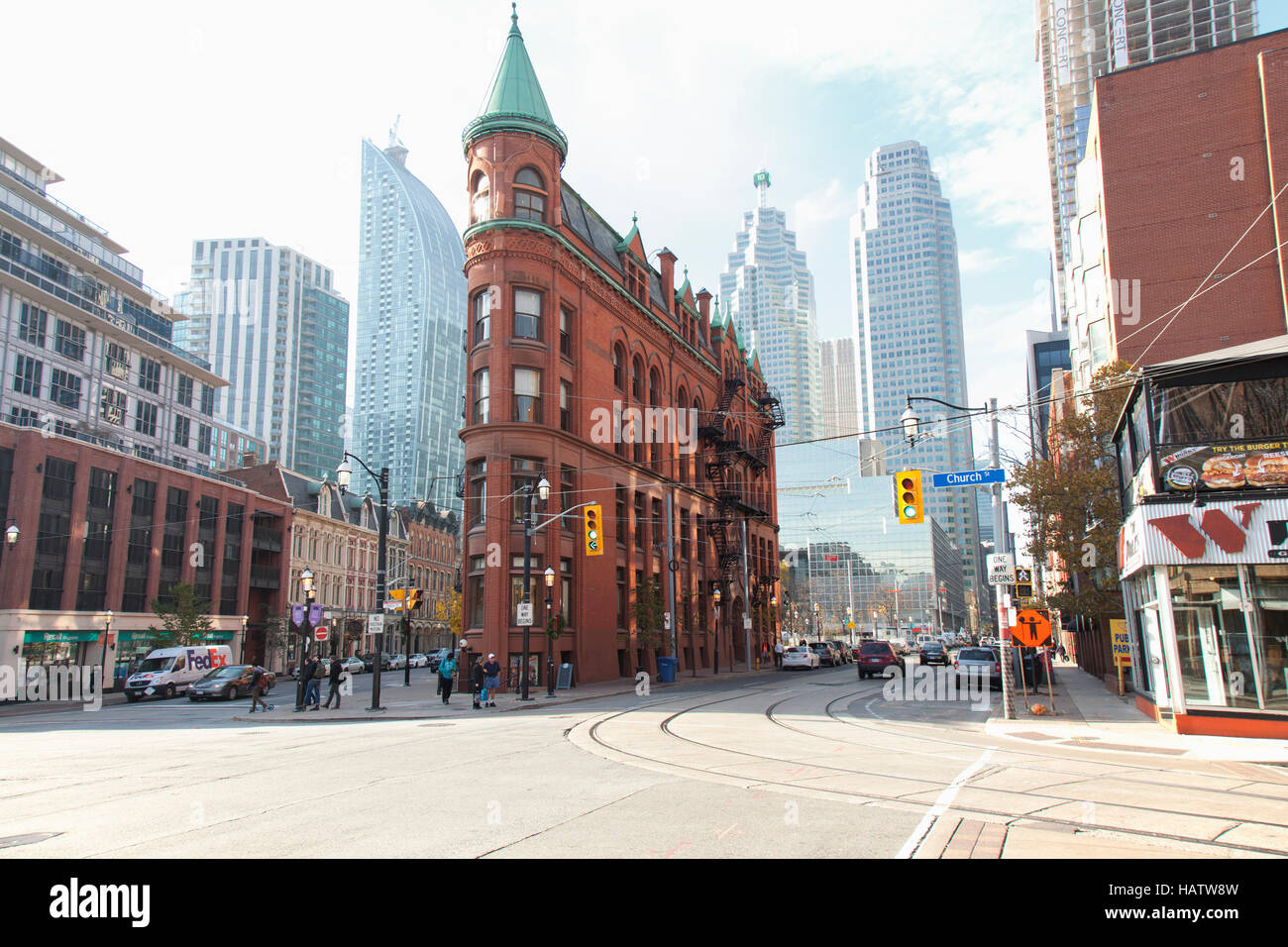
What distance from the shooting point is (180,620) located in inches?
1882

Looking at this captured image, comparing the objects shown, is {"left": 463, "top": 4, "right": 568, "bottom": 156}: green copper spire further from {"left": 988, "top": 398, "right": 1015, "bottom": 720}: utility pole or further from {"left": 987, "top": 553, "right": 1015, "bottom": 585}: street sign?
{"left": 987, "top": 553, "right": 1015, "bottom": 585}: street sign

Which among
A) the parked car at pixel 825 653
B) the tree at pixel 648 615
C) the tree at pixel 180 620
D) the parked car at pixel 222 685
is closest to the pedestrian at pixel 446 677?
the parked car at pixel 222 685

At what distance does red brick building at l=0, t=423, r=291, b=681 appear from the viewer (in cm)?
4400

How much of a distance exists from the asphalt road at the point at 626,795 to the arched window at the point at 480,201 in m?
25.6

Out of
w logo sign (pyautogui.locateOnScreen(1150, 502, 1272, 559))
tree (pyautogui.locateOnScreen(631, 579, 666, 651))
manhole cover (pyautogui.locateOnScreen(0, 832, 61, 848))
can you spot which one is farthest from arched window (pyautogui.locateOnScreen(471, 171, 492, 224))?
manhole cover (pyautogui.locateOnScreen(0, 832, 61, 848))

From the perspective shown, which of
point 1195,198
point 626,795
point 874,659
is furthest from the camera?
point 874,659

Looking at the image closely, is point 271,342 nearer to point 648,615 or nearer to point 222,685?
point 648,615

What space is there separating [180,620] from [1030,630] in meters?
45.1

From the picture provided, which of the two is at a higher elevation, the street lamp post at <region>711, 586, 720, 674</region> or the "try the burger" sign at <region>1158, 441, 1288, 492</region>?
the "try the burger" sign at <region>1158, 441, 1288, 492</region>

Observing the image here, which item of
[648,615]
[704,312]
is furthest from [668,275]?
[648,615]

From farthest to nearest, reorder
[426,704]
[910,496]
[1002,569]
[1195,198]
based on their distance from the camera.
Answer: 1. [1195,198]
2. [426,704]
3. [910,496]
4. [1002,569]

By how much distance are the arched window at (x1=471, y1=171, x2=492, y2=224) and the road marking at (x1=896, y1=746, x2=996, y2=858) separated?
31.3 meters

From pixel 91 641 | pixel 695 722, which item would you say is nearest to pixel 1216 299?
pixel 695 722

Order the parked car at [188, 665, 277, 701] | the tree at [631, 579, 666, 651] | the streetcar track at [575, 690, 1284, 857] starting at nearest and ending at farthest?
the streetcar track at [575, 690, 1284, 857] < the parked car at [188, 665, 277, 701] < the tree at [631, 579, 666, 651]
